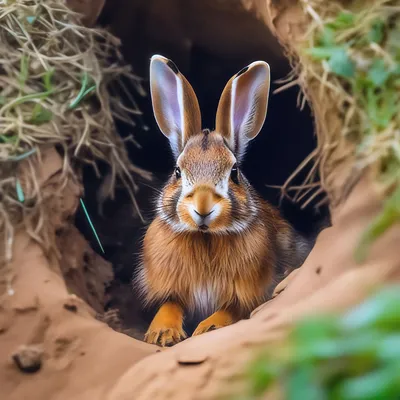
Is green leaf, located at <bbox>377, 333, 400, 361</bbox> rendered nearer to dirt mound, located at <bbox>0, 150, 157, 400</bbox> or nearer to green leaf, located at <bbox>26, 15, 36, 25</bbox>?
dirt mound, located at <bbox>0, 150, 157, 400</bbox>

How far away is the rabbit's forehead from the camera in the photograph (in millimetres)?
2920

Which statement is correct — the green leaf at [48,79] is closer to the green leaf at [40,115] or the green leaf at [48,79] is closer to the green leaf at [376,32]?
the green leaf at [40,115]

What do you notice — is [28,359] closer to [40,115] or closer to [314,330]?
[40,115]

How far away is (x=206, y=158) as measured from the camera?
9.78ft

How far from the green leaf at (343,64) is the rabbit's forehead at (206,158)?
1046 millimetres

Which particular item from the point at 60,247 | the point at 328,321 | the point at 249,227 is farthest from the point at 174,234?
the point at 328,321

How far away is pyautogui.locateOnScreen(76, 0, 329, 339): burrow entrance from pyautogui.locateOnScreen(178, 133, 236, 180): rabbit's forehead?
594 mm

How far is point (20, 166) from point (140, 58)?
1.51 m

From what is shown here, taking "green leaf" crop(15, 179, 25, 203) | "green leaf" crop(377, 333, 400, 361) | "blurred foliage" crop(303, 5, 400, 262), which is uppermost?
"blurred foliage" crop(303, 5, 400, 262)

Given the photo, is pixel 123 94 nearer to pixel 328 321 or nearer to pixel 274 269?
pixel 274 269

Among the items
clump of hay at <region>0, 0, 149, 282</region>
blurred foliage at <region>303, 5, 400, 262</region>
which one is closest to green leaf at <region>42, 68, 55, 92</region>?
clump of hay at <region>0, 0, 149, 282</region>

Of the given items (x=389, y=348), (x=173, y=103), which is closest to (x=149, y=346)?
(x=173, y=103)

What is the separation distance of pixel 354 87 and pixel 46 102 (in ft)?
4.96

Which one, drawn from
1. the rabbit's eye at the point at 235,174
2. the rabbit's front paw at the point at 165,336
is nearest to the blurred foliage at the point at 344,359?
the rabbit's front paw at the point at 165,336
